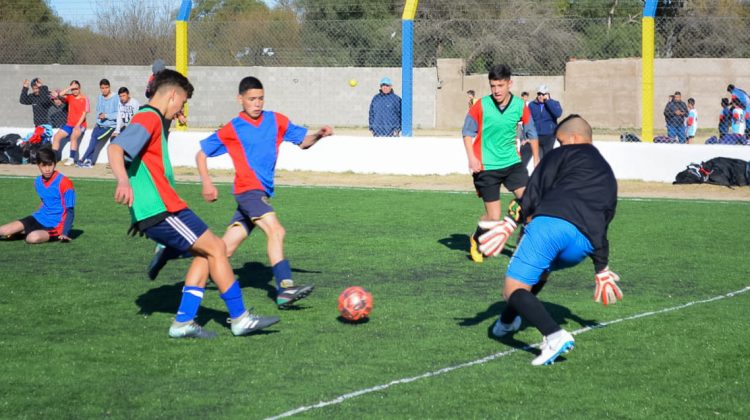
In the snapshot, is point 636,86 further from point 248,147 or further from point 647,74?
point 248,147

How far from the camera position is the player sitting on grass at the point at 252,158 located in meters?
7.86

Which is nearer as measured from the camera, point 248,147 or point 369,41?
point 248,147

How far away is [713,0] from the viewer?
81.5 feet

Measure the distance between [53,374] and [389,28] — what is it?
14.8 metres

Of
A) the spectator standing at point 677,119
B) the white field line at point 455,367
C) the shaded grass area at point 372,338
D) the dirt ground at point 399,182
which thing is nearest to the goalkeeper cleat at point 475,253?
the shaded grass area at point 372,338

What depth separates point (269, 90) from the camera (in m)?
39.0

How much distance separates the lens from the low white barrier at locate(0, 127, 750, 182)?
17438mm

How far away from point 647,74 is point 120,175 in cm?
1351

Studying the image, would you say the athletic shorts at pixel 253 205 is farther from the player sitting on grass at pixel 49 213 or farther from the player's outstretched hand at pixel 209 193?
the player sitting on grass at pixel 49 213

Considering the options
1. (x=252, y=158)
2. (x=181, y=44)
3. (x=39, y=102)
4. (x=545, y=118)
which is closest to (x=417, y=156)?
(x=545, y=118)

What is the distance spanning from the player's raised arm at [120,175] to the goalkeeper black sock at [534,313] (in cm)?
253

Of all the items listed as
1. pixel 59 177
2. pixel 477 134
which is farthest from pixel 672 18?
pixel 59 177

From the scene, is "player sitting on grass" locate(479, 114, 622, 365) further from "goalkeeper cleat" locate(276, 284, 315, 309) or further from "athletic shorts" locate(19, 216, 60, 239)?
"athletic shorts" locate(19, 216, 60, 239)

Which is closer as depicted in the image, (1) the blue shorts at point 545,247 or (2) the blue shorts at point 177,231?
(1) the blue shorts at point 545,247
